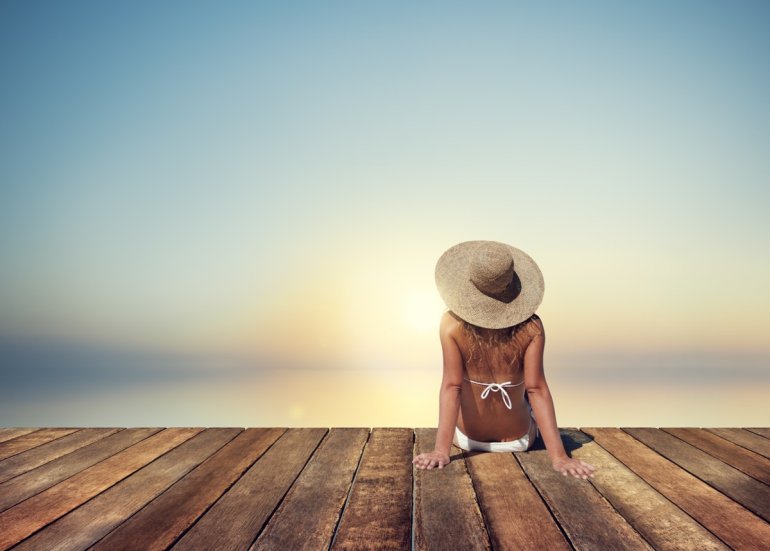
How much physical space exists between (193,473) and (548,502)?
192cm

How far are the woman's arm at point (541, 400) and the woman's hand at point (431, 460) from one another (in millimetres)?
592

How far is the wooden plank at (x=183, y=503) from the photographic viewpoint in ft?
6.65

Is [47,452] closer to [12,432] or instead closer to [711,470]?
[12,432]

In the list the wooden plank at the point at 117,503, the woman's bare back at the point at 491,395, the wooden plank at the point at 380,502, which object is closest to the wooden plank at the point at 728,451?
the woman's bare back at the point at 491,395

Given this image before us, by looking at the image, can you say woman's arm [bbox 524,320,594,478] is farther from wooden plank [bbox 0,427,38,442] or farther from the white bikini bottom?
wooden plank [bbox 0,427,38,442]

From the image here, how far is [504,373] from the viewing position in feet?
9.84

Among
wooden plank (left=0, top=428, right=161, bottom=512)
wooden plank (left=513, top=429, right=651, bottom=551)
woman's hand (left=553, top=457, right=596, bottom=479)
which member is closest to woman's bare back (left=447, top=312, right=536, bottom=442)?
wooden plank (left=513, top=429, right=651, bottom=551)

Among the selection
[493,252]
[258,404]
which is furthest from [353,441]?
[258,404]

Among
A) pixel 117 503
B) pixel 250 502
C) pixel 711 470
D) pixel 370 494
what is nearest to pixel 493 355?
pixel 370 494

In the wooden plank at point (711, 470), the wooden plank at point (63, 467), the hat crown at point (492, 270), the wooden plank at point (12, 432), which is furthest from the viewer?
the wooden plank at point (12, 432)

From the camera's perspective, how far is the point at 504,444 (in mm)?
3143

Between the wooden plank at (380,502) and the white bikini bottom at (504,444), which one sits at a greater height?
the white bikini bottom at (504,444)

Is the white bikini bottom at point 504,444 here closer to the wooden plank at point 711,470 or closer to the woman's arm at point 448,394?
the woman's arm at point 448,394

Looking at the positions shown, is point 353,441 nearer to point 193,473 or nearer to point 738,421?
point 193,473
